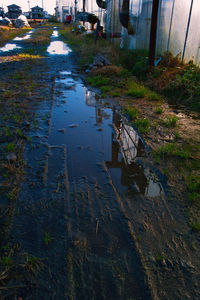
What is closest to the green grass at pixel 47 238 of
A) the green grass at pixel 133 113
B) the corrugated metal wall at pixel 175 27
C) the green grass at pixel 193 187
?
the green grass at pixel 193 187

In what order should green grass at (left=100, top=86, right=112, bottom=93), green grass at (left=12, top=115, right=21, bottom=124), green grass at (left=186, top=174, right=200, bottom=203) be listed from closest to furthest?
green grass at (left=186, top=174, right=200, bottom=203), green grass at (left=12, top=115, right=21, bottom=124), green grass at (left=100, top=86, right=112, bottom=93)

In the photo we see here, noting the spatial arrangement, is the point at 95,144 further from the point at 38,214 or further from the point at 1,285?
the point at 1,285

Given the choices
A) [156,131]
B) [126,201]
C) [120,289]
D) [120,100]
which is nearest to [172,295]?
[120,289]

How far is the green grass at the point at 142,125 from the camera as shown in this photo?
4.26 meters

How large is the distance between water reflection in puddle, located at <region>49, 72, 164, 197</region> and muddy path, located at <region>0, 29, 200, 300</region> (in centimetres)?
2

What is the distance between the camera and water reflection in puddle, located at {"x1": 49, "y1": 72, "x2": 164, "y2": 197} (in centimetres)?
301

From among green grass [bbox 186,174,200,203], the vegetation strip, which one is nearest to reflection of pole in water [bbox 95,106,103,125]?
the vegetation strip

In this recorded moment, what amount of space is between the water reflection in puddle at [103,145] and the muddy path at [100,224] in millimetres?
17

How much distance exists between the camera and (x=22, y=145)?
12.5 ft

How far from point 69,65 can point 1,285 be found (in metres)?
10.5

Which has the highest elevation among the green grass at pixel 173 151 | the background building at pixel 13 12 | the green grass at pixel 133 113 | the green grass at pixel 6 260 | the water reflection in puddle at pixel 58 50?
the background building at pixel 13 12

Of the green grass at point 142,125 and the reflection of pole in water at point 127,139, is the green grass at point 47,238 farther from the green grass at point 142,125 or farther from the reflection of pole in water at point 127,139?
the green grass at point 142,125

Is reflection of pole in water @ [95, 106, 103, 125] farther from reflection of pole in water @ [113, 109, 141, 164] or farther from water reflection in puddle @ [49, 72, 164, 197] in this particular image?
reflection of pole in water @ [113, 109, 141, 164]

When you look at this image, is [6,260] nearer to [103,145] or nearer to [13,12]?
[103,145]
